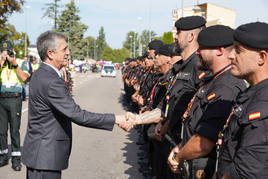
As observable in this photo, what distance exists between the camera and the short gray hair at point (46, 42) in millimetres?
3512

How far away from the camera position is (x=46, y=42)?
3.52 m

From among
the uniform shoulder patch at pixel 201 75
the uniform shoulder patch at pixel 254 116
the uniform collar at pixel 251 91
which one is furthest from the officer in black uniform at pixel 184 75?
the uniform shoulder patch at pixel 254 116

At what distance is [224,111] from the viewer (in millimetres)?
2814

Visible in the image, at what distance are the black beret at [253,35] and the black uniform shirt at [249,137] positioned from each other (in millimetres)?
236

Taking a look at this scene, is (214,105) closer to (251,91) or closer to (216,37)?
(251,91)

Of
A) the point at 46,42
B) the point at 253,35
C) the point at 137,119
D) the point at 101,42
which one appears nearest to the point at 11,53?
the point at 137,119

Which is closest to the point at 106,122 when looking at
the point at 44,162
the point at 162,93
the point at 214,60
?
the point at 44,162

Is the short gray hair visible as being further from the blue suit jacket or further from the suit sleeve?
the suit sleeve

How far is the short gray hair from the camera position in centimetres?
351

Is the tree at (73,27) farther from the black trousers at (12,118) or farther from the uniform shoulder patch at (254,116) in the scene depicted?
the uniform shoulder patch at (254,116)

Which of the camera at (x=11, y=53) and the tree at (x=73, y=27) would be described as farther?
the tree at (x=73, y=27)

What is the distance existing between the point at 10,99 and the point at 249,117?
485 centimetres

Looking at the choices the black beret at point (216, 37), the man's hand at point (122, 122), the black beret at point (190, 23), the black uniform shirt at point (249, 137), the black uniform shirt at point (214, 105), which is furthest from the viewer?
the black beret at point (190, 23)

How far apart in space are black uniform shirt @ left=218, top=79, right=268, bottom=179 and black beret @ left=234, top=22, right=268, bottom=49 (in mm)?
236
